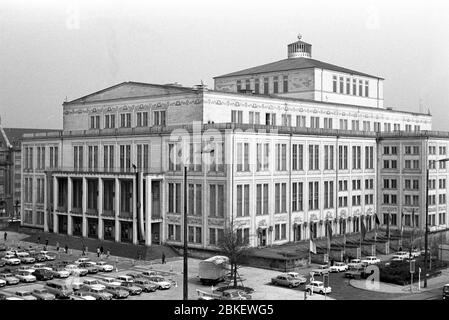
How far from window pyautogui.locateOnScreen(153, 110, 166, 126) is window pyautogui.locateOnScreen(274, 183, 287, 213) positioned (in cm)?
1199

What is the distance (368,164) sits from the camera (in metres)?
59.7

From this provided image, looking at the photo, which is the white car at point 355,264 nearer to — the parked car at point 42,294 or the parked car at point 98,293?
the parked car at point 98,293

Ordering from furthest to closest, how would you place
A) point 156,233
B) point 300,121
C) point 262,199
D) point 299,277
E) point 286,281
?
point 300,121
point 156,233
point 262,199
point 299,277
point 286,281

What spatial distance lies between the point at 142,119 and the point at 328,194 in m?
17.8

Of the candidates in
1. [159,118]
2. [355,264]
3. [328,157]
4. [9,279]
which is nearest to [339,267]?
[355,264]

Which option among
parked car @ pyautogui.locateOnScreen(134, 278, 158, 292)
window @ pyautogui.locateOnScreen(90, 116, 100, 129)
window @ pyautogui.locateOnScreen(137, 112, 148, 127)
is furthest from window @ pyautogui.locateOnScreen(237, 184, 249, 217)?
window @ pyautogui.locateOnScreen(90, 116, 100, 129)

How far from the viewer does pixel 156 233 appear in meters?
49.3

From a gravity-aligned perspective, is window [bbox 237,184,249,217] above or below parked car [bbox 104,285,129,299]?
above

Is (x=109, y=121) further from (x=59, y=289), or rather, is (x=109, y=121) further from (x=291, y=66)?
(x=59, y=289)

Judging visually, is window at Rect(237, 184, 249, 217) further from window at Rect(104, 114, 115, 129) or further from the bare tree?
window at Rect(104, 114, 115, 129)

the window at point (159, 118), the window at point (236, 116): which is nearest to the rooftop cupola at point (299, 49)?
the window at point (236, 116)

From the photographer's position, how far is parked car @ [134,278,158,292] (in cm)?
3353
